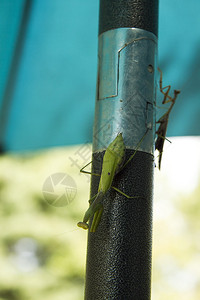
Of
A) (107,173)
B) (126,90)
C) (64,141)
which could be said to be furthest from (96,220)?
(64,141)

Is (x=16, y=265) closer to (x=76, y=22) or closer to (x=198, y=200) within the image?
(x=198, y=200)

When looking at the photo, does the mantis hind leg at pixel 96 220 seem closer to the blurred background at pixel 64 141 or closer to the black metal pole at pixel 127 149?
the black metal pole at pixel 127 149

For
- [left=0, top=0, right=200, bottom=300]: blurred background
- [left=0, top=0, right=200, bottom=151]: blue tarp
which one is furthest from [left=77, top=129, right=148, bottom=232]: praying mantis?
[left=0, top=0, right=200, bottom=151]: blue tarp

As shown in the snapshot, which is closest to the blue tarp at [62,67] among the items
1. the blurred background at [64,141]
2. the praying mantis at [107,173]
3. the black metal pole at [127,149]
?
the blurred background at [64,141]

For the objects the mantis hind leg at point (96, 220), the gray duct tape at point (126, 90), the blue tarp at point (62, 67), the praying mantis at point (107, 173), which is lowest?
the mantis hind leg at point (96, 220)

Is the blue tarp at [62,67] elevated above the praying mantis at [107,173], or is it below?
above

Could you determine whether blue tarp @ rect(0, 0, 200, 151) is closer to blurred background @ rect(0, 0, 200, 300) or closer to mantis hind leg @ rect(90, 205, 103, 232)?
blurred background @ rect(0, 0, 200, 300)

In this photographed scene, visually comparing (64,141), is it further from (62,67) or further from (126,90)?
(126,90)
